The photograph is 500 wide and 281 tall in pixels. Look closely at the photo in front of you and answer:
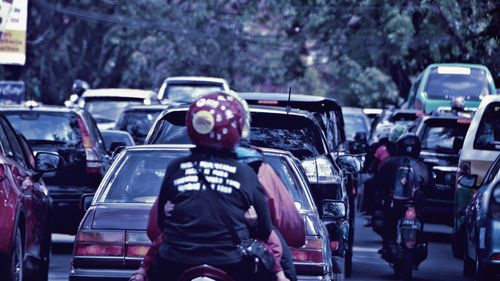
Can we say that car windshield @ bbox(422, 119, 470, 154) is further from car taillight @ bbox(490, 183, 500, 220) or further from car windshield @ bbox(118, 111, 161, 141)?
car taillight @ bbox(490, 183, 500, 220)

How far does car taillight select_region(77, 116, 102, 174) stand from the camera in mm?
17188

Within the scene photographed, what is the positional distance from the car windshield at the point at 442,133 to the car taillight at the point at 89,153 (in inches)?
210

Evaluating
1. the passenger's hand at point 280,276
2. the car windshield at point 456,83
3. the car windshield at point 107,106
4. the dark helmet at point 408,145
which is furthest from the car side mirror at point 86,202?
the car windshield at point 456,83

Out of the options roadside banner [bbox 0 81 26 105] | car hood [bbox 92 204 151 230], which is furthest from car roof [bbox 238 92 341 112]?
roadside banner [bbox 0 81 26 105]

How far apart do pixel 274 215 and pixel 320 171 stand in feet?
19.3

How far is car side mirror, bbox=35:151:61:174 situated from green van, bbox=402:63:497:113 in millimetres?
20122

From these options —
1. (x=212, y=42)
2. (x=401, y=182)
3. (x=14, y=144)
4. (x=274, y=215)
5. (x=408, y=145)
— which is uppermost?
(x=274, y=215)

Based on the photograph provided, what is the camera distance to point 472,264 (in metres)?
15.3

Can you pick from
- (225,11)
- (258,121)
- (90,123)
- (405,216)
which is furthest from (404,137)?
(225,11)

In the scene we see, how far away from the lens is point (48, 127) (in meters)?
17.6

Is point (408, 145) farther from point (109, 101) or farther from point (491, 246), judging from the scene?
point (109, 101)

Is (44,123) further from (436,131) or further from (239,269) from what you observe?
(239,269)

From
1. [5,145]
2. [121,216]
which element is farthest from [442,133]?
[121,216]

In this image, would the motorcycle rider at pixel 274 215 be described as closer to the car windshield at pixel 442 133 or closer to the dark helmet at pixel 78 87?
the car windshield at pixel 442 133
